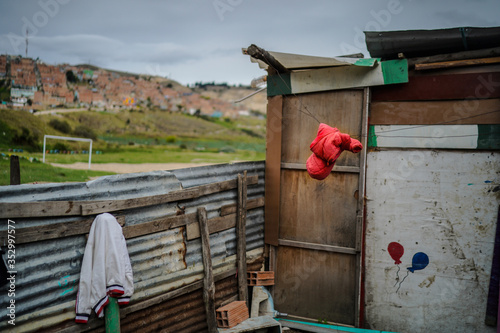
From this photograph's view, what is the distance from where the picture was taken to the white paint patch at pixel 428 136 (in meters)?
4.33

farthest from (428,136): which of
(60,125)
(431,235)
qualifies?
(60,125)

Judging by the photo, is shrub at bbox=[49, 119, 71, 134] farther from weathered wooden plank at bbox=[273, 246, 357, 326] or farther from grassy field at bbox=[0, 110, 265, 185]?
weathered wooden plank at bbox=[273, 246, 357, 326]

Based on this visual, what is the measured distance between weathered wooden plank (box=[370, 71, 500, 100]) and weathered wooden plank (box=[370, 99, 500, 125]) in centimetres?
7

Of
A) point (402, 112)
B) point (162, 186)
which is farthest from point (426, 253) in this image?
point (162, 186)

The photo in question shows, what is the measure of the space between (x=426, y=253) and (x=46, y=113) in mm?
29346

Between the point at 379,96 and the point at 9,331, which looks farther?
the point at 379,96

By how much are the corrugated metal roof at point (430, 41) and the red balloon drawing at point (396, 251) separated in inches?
103

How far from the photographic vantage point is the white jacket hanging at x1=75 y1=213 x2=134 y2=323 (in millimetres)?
3102

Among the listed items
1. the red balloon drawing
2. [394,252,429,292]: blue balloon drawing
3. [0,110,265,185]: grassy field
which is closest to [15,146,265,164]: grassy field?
[0,110,265,185]: grassy field

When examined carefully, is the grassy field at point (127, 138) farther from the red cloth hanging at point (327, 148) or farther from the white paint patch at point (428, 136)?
the white paint patch at point (428, 136)

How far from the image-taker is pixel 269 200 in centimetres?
531

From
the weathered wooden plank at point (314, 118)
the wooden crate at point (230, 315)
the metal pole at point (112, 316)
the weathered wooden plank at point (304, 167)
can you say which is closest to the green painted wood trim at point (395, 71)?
the weathered wooden plank at point (314, 118)

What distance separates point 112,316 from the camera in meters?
3.30

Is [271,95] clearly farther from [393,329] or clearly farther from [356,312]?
[393,329]
